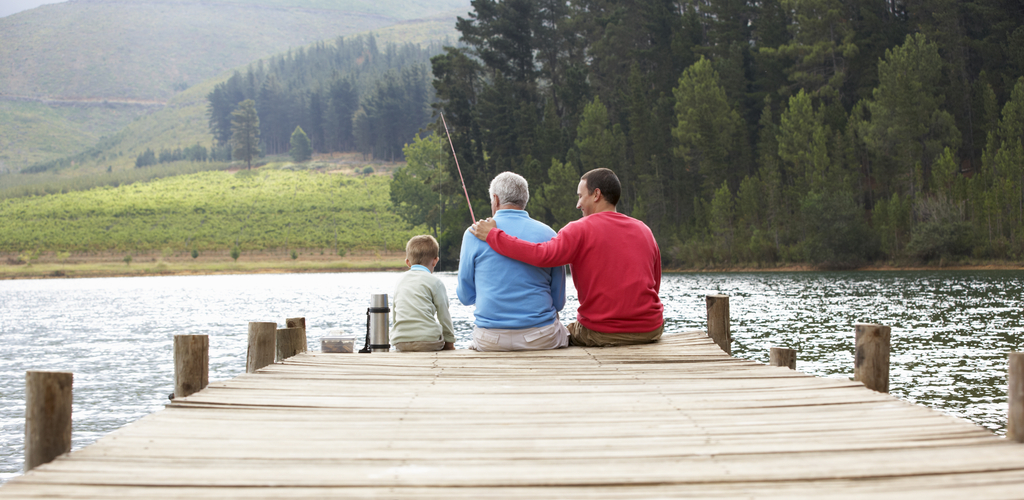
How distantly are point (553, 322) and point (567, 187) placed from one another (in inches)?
2178

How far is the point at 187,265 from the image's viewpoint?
81.9 metres

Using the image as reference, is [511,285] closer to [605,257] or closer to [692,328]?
[605,257]

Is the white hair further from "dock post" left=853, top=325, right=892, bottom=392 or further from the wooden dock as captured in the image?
"dock post" left=853, top=325, right=892, bottom=392

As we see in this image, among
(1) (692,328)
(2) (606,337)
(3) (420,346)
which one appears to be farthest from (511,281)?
(1) (692,328)

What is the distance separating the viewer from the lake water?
1293cm

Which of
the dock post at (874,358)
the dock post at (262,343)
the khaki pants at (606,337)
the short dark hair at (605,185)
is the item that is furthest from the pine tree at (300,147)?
the dock post at (874,358)

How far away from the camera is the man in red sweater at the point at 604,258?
19.3 ft

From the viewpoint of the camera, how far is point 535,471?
3.11m

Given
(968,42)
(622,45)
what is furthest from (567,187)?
(968,42)

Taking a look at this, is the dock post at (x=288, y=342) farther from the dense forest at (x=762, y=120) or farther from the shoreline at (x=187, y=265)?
the shoreline at (x=187, y=265)

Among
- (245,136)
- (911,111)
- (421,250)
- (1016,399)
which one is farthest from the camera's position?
(245,136)

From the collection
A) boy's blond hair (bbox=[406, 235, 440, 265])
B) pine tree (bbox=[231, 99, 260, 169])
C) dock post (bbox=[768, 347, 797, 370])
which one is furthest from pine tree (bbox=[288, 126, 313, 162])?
dock post (bbox=[768, 347, 797, 370])

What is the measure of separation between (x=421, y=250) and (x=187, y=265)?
82.0 meters

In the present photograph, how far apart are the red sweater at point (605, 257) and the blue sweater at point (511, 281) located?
135mm
